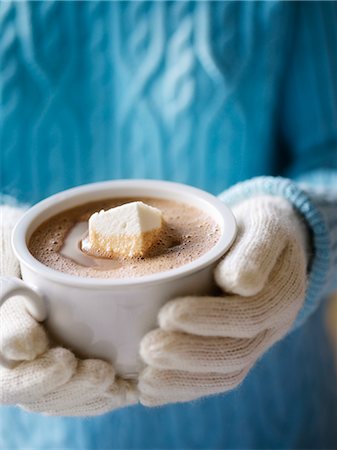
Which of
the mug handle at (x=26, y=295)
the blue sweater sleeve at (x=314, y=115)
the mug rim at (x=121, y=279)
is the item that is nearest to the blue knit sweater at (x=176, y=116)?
the blue sweater sleeve at (x=314, y=115)

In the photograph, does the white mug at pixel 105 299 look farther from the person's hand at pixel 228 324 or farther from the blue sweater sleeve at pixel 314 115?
the blue sweater sleeve at pixel 314 115

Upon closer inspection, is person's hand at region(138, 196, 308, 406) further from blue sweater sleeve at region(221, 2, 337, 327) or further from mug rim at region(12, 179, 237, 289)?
blue sweater sleeve at region(221, 2, 337, 327)

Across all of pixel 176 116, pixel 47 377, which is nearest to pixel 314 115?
pixel 176 116

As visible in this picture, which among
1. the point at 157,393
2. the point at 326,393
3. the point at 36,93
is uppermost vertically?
the point at 36,93

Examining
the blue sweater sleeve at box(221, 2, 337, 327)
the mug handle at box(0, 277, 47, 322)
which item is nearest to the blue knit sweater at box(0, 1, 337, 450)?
the blue sweater sleeve at box(221, 2, 337, 327)

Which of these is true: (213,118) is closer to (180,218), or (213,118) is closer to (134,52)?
(134,52)

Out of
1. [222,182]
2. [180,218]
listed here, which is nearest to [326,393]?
[222,182]
